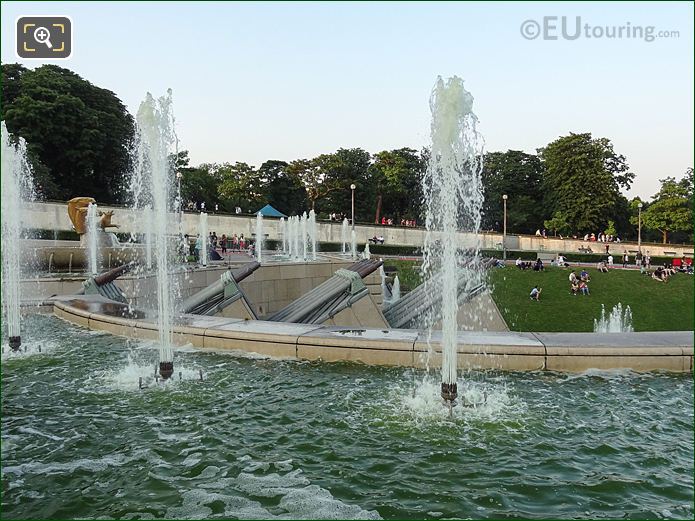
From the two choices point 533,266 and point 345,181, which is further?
point 345,181

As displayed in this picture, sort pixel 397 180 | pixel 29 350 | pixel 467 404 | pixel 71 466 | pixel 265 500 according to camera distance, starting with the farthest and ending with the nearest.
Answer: pixel 397 180 → pixel 29 350 → pixel 467 404 → pixel 71 466 → pixel 265 500

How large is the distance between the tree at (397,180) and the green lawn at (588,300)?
35.9 meters

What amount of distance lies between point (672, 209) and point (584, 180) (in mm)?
8842

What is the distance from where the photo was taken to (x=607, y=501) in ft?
13.3

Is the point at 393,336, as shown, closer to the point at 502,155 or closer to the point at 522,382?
the point at 522,382

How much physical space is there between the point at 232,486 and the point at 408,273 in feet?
91.9

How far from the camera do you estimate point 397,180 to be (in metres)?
64.2

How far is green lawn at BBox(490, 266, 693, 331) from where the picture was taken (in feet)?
64.8

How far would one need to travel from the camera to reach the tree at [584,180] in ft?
189

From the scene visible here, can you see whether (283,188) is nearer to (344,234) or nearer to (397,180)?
(397,180)

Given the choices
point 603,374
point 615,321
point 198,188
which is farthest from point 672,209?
point 603,374

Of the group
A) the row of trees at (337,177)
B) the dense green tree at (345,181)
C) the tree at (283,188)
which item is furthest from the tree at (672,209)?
the tree at (283,188)

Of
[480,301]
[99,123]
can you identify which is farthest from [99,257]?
[99,123]

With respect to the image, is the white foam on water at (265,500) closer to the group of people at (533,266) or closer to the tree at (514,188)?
the group of people at (533,266)
